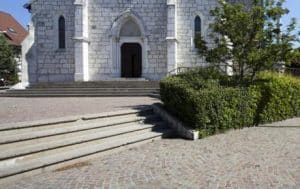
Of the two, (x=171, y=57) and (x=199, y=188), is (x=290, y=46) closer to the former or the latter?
(x=199, y=188)

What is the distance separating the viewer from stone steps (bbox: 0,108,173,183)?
8273mm

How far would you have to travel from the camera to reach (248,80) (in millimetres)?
16438

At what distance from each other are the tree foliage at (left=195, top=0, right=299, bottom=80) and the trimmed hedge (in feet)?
2.54

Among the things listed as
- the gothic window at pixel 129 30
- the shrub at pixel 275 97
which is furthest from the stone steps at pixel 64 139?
the gothic window at pixel 129 30

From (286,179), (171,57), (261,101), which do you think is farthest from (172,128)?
(171,57)

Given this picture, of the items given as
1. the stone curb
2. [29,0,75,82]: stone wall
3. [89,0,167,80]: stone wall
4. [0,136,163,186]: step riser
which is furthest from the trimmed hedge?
[29,0,75,82]: stone wall

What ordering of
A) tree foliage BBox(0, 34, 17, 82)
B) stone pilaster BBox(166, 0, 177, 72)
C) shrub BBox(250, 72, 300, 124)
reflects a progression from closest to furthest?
shrub BBox(250, 72, 300, 124) < stone pilaster BBox(166, 0, 177, 72) < tree foliage BBox(0, 34, 17, 82)

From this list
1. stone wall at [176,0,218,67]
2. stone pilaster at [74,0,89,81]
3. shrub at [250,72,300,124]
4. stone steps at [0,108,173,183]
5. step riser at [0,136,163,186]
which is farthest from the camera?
stone wall at [176,0,218,67]

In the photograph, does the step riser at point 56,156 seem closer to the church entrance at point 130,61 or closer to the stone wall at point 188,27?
the stone wall at point 188,27

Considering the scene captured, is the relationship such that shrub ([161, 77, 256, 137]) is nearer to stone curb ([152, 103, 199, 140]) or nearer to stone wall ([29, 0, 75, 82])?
stone curb ([152, 103, 199, 140])

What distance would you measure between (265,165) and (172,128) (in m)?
4.81

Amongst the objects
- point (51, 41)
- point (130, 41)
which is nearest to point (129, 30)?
point (130, 41)

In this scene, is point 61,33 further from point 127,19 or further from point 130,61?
point 130,61

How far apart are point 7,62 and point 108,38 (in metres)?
22.8
